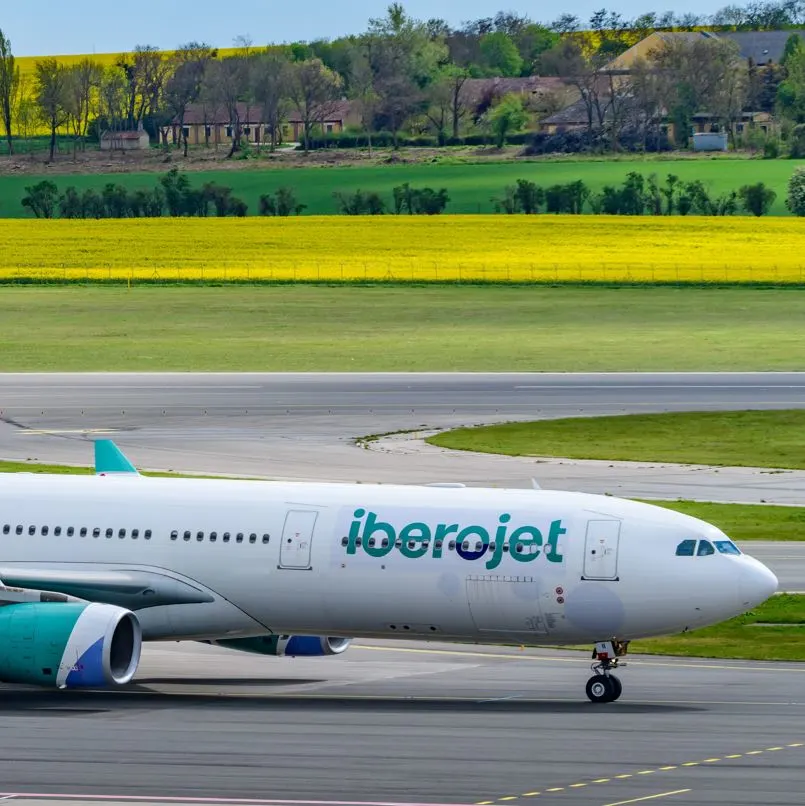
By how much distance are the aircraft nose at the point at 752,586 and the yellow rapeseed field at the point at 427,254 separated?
12927 cm

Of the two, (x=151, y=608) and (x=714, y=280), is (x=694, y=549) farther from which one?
(x=714, y=280)

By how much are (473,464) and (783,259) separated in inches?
4303

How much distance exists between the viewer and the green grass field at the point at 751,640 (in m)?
44.8

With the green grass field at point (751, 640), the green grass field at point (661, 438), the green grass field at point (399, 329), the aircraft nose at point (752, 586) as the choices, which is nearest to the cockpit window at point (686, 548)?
the aircraft nose at point (752, 586)

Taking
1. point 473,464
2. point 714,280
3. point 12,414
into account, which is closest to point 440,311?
point 714,280

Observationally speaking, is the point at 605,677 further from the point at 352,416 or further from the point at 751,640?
the point at 352,416

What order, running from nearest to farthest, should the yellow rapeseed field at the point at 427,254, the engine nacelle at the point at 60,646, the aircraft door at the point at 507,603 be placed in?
the engine nacelle at the point at 60,646 → the aircraft door at the point at 507,603 → the yellow rapeseed field at the point at 427,254

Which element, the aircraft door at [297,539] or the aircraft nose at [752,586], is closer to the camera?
the aircraft nose at [752,586]

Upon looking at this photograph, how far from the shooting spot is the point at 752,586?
120 feet

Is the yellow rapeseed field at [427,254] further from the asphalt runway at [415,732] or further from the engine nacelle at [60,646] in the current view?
the engine nacelle at [60,646]

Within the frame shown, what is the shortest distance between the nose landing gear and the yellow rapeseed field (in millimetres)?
128640

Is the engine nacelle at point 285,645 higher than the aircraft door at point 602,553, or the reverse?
the aircraft door at point 602,553

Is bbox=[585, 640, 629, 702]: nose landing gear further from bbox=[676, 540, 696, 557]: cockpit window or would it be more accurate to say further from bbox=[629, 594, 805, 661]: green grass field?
bbox=[629, 594, 805, 661]: green grass field

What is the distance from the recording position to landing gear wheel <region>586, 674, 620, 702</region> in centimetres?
3775
